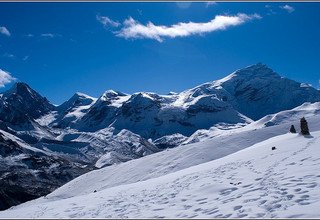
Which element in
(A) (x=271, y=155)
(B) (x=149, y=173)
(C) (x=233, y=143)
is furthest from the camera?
(C) (x=233, y=143)

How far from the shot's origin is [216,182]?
23.9 m

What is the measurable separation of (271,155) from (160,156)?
110 ft

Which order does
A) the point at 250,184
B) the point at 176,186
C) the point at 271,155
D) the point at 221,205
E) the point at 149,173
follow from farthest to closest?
the point at 149,173
the point at 271,155
the point at 176,186
the point at 250,184
the point at 221,205

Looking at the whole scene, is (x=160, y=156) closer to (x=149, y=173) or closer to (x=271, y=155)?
(x=149, y=173)

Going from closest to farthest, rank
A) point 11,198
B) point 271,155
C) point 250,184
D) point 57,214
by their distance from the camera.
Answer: point 250,184 < point 57,214 < point 271,155 < point 11,198

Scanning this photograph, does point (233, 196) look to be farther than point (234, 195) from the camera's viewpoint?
No

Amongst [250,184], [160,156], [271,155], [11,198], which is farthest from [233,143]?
[11,198]

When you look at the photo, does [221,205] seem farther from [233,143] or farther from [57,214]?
[233,143]

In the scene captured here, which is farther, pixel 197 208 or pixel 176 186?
pixel 176 186

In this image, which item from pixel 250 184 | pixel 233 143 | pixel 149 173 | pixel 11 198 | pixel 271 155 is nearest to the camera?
pixel 250 184

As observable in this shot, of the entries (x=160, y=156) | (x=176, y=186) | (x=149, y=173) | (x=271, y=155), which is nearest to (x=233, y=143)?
(x=160, y=156)

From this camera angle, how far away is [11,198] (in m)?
191

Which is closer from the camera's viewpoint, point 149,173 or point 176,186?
point 176,186

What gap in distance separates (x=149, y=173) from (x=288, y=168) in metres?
31.9
